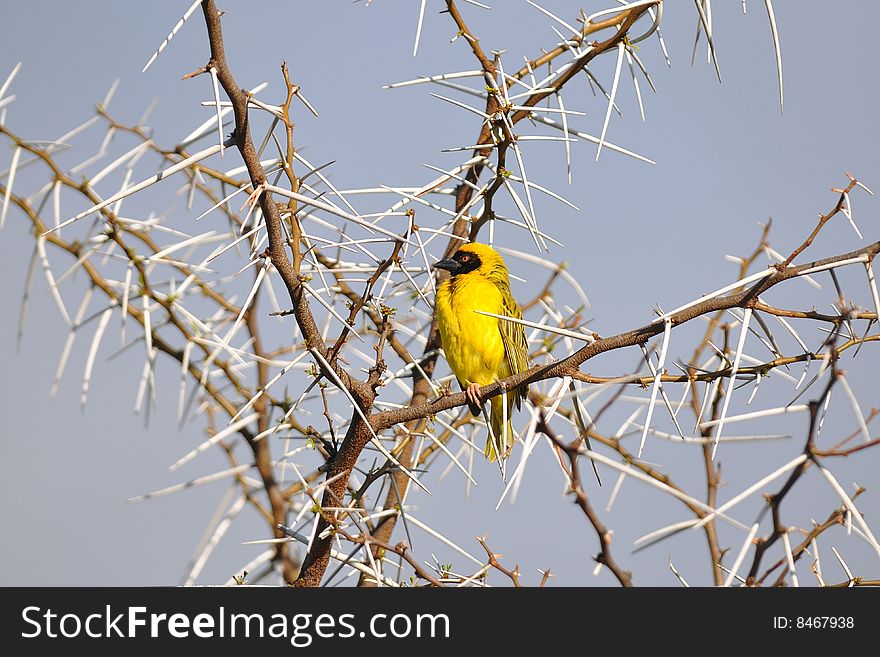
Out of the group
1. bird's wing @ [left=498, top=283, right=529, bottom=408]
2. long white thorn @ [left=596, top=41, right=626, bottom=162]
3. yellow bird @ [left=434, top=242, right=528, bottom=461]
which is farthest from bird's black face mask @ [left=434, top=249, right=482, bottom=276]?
long white thorn @ [left=596, top=41, right=626, bottom=162]

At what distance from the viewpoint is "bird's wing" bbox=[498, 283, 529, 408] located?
16.6ft

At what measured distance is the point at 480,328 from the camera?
4.98 meters

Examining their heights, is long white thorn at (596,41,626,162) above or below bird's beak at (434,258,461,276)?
below

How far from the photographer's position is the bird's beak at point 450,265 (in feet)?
17.0

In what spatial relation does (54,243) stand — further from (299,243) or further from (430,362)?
(430,362)

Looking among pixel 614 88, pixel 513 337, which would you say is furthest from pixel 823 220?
pixel 513 337

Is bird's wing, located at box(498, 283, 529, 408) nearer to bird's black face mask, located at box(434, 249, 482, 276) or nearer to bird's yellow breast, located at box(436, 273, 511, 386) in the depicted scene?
bird's yellow breast, located at box(436, 273, 511, 386)

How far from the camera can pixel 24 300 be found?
418 centimetres

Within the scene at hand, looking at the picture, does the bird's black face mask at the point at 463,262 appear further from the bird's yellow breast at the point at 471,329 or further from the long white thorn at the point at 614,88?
the long white thorn at the point at 614,88

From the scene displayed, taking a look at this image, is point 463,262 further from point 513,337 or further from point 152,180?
point 152,180

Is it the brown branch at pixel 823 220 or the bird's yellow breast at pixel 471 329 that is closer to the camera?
the brown branch at pixel 823 220

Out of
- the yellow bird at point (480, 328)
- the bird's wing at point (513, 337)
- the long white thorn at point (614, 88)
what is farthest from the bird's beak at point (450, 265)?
the long white thorn at point (614, 88)

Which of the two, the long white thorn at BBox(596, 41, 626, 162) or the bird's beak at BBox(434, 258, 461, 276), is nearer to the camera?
the long white thorn at BBox(596, 41, 626, 162)

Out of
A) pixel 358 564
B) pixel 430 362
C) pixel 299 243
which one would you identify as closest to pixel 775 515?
pixel 358 564
